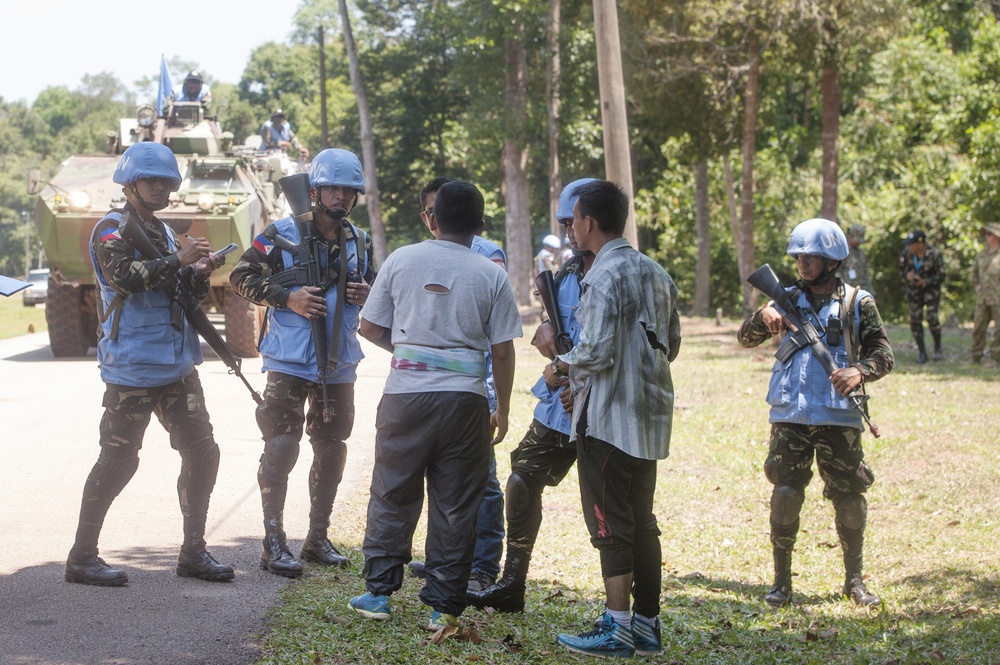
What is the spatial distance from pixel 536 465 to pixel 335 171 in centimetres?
175

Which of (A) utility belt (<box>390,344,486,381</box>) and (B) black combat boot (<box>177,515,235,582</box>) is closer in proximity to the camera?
(A) utility belt (<box>390,344,486,381</box>)

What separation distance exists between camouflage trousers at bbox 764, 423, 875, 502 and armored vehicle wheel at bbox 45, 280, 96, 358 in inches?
463

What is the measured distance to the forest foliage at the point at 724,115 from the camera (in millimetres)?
20828

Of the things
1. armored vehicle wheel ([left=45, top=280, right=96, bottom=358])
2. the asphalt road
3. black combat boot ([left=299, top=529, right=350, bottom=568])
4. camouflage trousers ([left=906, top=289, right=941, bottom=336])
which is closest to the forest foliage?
camouflage trousers ([left=906, top=289, right=941, bottom=336])

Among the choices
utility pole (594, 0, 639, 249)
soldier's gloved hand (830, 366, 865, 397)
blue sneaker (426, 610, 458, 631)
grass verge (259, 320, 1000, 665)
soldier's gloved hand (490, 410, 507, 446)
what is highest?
utility pole (594, 0, 639, 249)

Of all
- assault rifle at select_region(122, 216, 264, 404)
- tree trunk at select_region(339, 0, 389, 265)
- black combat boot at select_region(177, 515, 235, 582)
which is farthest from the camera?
tree trunk at select_region(339, 0, 389, 265)

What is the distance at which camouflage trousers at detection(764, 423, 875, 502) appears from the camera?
6262mm

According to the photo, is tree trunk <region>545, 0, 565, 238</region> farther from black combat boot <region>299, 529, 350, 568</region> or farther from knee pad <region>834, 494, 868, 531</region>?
black combat boot <region>299, 529, 350, 568</region>

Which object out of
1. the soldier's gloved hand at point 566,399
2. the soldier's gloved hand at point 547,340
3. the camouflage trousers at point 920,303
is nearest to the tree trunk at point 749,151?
the camouflage trousers at point 920,303

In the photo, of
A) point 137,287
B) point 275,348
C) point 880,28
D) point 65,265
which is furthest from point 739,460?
point 880,28

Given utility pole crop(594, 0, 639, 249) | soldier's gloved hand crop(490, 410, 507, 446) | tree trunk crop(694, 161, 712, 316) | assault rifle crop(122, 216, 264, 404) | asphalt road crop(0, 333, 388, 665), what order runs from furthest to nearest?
1. tree trunk crop(694, 161, 712, 316)
2. utility pole crop(594, 0, 639, 249)
3. assault rifle crop(122, 216, 264, 404)
4. soldier's gloved hand crop(490, 410, 507, 446)
5. asphalt road crop(0, 333, 388, 665)

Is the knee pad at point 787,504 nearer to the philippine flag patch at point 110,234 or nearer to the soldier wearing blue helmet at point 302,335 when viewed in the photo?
the soldier wearing blue helmet at point 302,335

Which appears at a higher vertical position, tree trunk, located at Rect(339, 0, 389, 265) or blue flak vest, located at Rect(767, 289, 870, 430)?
tree trunk, located at Rect(339, 0, 389, 265)

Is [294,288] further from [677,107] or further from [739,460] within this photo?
[677,107]
